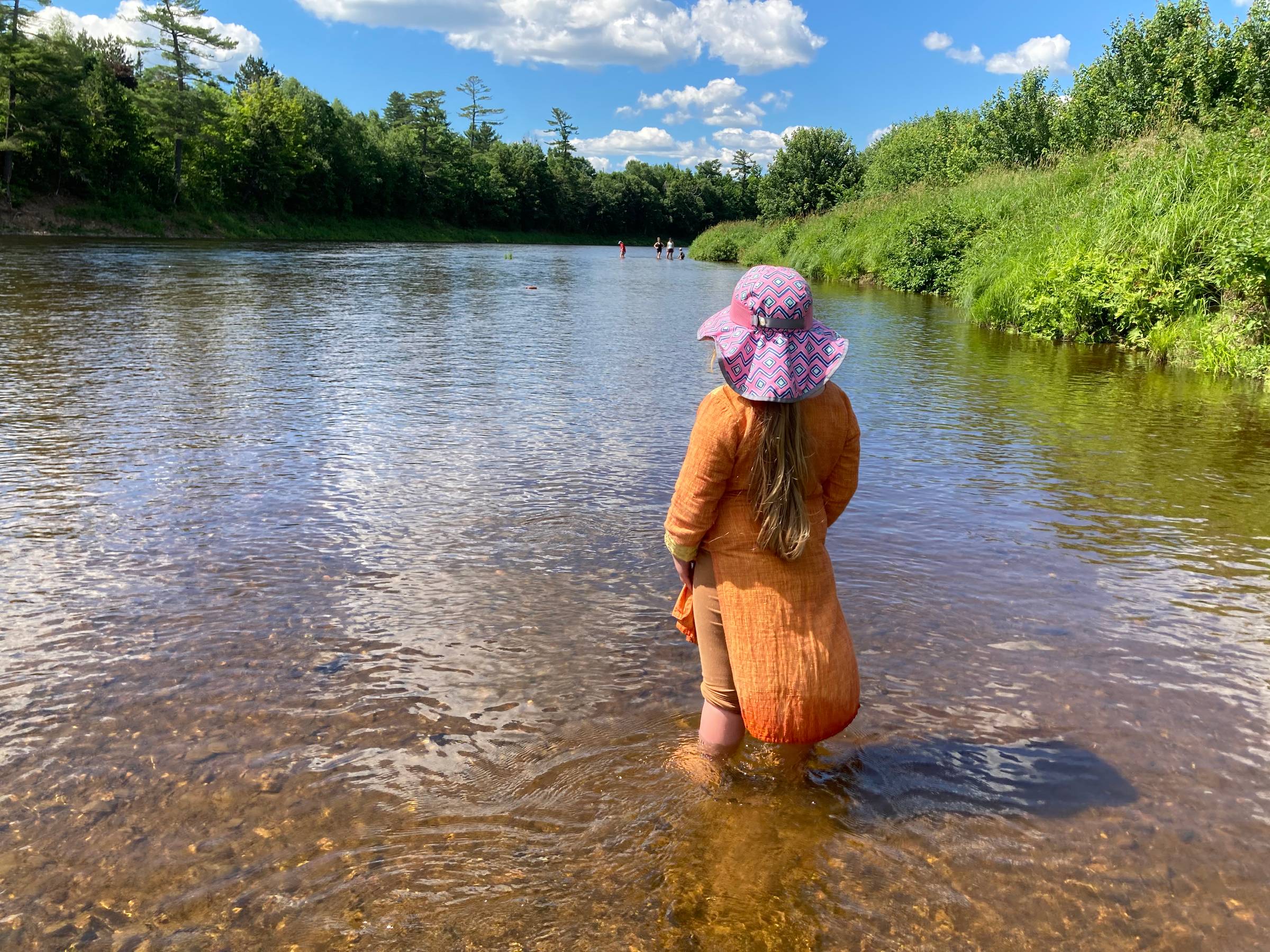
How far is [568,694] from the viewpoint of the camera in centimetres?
416

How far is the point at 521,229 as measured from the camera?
341 feet

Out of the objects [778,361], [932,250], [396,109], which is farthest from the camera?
[396,109]

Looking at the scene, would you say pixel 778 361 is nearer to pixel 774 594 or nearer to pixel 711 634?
pixel 774 594

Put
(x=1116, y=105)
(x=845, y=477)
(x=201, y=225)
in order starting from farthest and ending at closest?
(x=201, y=225), (x=1116, y=105), (x=845, y=477)

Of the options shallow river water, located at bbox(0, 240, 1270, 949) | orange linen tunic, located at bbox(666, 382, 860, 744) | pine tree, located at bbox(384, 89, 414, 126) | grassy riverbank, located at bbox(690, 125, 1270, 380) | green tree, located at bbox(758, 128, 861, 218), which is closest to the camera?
shallow river water, located at bbox(0, 240, 1270, 949)

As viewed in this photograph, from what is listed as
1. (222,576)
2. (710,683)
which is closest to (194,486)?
(222,576)

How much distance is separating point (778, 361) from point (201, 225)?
62.7 metres

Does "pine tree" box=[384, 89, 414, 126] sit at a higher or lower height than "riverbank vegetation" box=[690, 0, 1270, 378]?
higher

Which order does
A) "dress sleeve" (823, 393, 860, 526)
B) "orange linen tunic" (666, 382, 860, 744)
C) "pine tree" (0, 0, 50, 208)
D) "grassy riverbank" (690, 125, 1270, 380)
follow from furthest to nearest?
"pine tree" (0, 0, 50, 208) → "grassy riverbank" (690, 125, 1270, 380) → "dress sleeve" (823, 393, 860, 526) → "orange linen tunic" (666, 382, 860, 744)

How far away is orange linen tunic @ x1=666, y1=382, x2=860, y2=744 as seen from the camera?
306 centimetres

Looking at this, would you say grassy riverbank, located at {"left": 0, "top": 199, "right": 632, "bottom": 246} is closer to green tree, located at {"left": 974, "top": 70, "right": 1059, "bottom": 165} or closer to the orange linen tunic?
green tree, located at {"left": 974, "top": 70, "right": 1059, "bottom": 165}

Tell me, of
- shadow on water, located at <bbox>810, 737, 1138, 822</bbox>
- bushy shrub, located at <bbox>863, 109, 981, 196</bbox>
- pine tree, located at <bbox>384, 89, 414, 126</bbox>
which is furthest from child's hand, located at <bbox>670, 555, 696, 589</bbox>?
pine tree, located at <bbox>384, 89, 414, 126</bbox>

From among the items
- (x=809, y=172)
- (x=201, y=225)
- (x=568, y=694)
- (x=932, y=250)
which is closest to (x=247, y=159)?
(x=201, y=225)

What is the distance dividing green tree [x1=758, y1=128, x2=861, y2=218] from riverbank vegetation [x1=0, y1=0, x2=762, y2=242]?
127 inches
